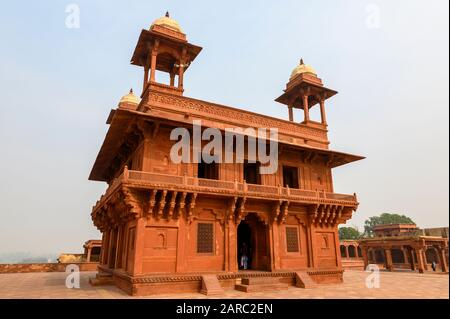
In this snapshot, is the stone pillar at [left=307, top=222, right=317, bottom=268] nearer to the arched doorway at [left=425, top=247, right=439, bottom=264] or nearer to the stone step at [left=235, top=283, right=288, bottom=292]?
the stone step at [left=235, top=283, right=288, bottom=292]

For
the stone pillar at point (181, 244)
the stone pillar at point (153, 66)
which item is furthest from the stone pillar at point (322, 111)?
the stone pillar at point (181, 244)

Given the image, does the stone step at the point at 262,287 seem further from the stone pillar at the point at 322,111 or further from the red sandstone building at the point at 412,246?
the red sandstone building at the point at 412,246

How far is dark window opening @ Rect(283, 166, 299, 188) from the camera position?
17938mm

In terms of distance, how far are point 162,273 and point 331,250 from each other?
9.87 metres

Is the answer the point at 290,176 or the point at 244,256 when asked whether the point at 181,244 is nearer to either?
the point at 244,256

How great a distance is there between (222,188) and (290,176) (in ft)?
20.1

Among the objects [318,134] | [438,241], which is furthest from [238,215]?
[438,241]

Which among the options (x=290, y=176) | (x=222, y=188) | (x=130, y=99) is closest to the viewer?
(x=222, y=188)

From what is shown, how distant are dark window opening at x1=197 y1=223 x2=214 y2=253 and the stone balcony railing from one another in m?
1.73

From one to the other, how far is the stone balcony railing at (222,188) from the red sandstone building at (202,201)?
0.05m

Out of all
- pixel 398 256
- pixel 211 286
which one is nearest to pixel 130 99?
pixel 211 286

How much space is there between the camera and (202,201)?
14297 millimetres

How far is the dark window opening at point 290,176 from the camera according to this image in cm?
1794
